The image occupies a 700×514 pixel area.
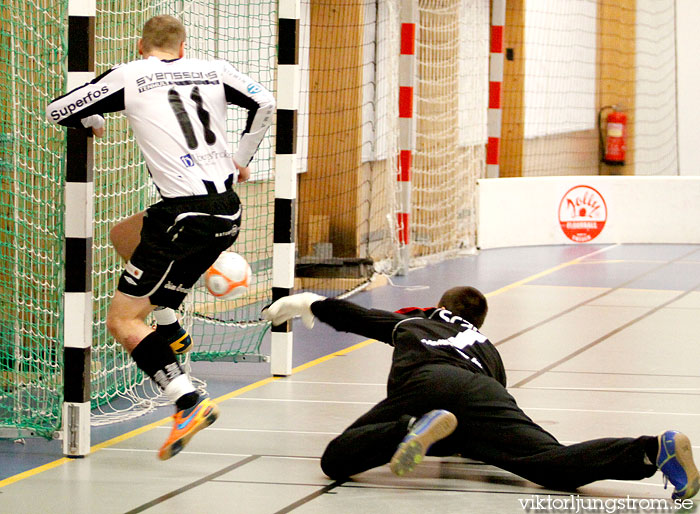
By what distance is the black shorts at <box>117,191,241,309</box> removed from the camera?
5.22 m

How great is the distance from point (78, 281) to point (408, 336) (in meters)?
1.54

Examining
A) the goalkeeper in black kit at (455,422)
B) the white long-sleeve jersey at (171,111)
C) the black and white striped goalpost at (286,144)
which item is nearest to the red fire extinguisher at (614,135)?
the black and white striped goalpost at (286,144)

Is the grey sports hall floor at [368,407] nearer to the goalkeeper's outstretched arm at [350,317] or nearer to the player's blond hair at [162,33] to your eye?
the goalkeeper's outstretched arm at [350,317]

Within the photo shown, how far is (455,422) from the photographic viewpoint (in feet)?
15.2

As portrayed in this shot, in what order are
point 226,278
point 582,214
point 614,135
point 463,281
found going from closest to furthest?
1. point 226,278
2. point 463,281
3. point 582,214
4. point 614,135

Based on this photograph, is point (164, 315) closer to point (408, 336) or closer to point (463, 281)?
point (408, 336)

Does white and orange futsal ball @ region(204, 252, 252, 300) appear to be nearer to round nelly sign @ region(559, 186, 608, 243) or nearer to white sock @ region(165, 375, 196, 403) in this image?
white sock @ region(165, 375, 196, 403)

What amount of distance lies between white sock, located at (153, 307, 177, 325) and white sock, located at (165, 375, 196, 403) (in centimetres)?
52

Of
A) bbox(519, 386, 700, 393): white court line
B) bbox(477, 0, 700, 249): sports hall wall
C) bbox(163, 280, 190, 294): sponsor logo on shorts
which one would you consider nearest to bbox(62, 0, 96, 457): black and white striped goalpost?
bbox(163, 280, 190, 294): sponsor logo on shorts

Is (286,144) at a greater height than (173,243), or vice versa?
(286,144)

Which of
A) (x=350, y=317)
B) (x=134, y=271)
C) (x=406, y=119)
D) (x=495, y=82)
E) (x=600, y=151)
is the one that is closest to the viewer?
(x=350, y=317)

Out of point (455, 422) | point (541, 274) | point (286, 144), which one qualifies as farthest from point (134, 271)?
point (541, 274)

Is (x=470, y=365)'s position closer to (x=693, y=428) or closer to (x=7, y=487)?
(x=693, y=428)

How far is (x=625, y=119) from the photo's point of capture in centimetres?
2011
